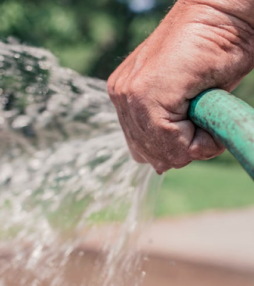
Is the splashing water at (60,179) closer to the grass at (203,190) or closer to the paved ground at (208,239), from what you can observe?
the paved ground at (208,239)

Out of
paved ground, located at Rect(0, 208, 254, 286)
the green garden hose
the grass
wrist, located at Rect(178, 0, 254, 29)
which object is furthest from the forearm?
the grass

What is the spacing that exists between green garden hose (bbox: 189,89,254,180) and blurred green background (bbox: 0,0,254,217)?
7.04 metres

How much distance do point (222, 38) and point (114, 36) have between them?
9785mm

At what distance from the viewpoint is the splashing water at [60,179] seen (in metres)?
2.50

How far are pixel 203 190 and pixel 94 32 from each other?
4396 millimetres

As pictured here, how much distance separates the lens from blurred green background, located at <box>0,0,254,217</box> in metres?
9.41

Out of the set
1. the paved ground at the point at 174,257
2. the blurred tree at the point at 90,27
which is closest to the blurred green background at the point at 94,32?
the blurred tree at the point at 90,27

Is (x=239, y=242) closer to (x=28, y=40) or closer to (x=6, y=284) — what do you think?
(x=6, y=284)

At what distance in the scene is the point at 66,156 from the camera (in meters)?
2.95

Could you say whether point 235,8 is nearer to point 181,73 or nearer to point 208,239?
point 181,73

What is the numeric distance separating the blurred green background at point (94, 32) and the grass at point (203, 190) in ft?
0.07

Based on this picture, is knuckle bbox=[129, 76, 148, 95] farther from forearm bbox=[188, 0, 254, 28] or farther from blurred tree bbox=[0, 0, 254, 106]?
blurred tree bbox=[0, 0, 254, 106]

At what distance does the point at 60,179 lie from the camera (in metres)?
2.92

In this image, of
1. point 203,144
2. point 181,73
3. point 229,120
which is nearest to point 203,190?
point 203,144
